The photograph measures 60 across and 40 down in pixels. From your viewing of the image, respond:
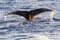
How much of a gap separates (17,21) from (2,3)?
706cm

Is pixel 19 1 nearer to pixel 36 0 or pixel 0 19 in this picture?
pixel 36 0

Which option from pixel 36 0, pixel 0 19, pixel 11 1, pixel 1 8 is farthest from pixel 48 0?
pixel 0 19

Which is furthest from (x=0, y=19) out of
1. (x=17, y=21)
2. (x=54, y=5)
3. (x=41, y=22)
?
(x=54, y=5)

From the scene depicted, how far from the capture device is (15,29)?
53.5ft

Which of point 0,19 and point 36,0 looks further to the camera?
point 36,0

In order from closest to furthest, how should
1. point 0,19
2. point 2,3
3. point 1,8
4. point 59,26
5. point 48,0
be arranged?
point 59,26 → point 0,19 → point 1,8 → point 2,3 → point 48,0

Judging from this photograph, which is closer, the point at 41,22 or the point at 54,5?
the point at 41,22

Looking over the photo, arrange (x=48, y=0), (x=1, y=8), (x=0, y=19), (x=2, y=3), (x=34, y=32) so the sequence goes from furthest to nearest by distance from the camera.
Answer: (x=48, y=0), (x=2, y=3), (x=1, y=8), (x=0, y=19), (x=34, y=32)

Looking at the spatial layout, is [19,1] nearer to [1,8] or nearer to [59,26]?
[1,8]

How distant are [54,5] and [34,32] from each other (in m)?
8.33

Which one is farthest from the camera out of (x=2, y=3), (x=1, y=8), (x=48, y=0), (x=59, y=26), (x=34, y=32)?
(x=48, y=0)

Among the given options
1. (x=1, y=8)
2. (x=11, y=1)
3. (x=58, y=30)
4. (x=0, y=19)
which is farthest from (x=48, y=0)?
(x=58, y=30)

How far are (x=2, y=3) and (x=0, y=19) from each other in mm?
6339

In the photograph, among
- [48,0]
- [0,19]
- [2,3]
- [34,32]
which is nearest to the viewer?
[34,32]
